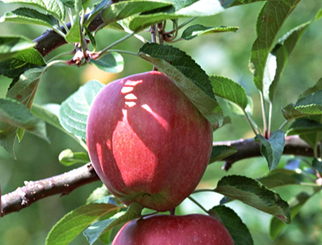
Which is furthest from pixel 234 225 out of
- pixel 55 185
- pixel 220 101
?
pixel 220 101

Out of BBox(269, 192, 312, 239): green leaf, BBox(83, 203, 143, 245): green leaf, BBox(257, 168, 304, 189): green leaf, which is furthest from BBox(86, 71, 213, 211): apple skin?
BBox(269, 192, 312, 239): green leaf

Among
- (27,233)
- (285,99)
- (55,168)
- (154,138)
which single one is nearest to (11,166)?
(55,168)

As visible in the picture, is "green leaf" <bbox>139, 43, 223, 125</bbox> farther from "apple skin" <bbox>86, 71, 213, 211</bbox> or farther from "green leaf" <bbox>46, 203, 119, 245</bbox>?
"green leaf" <bbox>46, 203, 119, 245</bbox>

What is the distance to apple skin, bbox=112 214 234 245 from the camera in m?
0.56

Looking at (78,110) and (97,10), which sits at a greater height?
(97,10)

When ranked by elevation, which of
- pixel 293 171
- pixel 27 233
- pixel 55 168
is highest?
pixel 293 171

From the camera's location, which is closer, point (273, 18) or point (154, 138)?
point (154, 138)

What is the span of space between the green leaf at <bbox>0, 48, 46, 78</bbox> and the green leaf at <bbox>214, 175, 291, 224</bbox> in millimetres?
365

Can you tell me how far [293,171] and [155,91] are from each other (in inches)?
21.5

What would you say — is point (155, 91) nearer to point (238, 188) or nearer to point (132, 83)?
point (132, 83)

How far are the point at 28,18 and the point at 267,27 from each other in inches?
17.7

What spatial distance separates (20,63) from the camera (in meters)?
0.54

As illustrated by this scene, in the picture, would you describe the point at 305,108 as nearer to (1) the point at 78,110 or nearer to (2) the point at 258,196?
(2) the point at 258,196

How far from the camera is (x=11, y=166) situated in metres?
3.27
